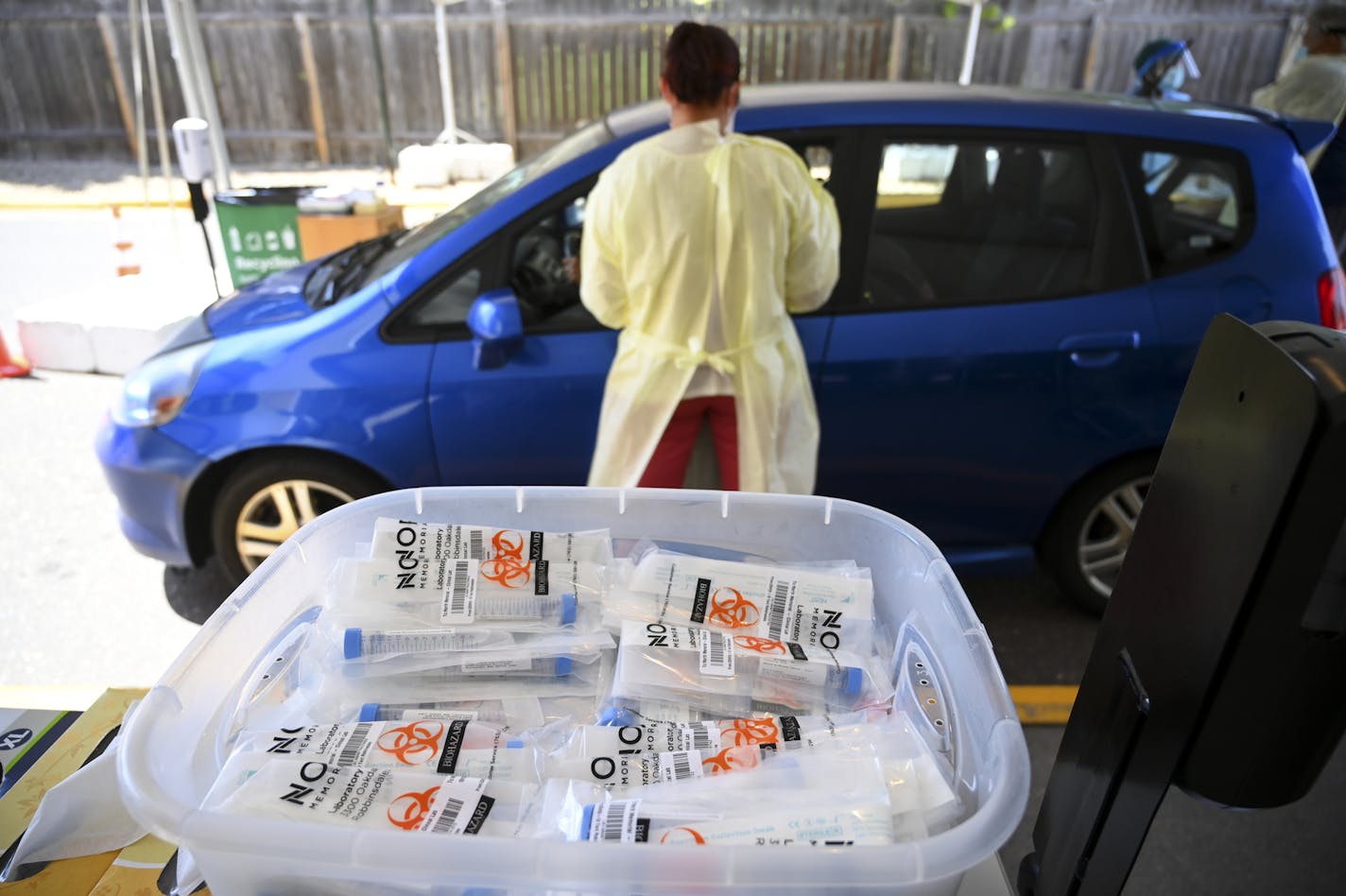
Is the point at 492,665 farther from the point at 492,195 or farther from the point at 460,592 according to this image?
the point at 492,195

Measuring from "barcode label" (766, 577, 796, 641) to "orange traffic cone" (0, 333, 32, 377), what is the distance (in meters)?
5.67

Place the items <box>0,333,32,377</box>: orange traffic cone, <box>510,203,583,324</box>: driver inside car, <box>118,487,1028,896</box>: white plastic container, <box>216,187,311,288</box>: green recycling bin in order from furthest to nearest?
<box>0,333,32,377</box>: orange traffic cone
<box>216,187,311,288</box>: green recycling bin
<box>510,203,583,324</box>: driver inside car
<box>118,487,1028,896</box>: white plastic container

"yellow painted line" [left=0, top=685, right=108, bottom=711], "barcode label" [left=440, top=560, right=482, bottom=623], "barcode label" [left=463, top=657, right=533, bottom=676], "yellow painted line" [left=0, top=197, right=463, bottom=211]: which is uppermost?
"barcode label" [left=440, top=560, right=482, bottom=623]

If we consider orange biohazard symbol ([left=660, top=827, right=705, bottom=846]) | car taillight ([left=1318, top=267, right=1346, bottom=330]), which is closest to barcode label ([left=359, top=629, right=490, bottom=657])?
orange biohazard symbol ([left=660, top=827, right=705, bottom=846])

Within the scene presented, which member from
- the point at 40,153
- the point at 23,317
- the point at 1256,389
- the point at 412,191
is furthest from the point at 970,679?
the point at 40,153

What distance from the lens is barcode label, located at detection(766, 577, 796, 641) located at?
108cm

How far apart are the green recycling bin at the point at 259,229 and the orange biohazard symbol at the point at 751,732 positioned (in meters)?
4.53

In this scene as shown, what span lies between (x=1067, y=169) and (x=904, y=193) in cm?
52

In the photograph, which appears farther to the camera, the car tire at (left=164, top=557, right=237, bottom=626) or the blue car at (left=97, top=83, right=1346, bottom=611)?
the car tire at (left=164, top=557, right=237, bottom=626)

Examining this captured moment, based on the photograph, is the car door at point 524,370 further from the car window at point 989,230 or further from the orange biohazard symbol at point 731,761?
the orange biohazard symbol at point 731,761

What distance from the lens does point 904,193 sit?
306 cm

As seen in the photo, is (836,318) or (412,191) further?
(412,191)

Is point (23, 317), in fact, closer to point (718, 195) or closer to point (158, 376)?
point (158, 376)

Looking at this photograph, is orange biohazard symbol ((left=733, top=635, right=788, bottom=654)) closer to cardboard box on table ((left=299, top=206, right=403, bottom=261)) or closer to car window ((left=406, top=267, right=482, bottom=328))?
car window ((left=406, top=267, right=482, bottom=328))
